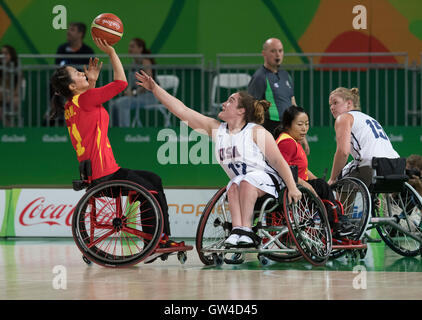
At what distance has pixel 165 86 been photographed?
11.6m

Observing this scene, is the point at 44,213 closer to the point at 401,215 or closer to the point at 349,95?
the point at 349,95

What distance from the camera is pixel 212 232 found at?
21.3ft

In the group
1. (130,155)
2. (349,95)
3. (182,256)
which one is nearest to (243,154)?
A: (182,256)

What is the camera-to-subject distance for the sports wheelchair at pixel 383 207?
6.68 meters

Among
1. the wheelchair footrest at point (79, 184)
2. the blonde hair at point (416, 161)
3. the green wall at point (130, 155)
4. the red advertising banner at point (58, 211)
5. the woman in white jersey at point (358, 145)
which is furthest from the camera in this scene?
the green wall at point (130, 155)

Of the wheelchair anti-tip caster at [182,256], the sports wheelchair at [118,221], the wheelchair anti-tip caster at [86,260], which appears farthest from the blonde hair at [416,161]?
the wheelchair anti-tip caster at [86,260]

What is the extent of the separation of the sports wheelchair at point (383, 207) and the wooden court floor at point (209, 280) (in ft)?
0.55

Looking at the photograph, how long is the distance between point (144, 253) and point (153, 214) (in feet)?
1.00

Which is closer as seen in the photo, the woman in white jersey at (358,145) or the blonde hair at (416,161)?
the woman in white jersey at (358,145)

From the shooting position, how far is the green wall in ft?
35.9

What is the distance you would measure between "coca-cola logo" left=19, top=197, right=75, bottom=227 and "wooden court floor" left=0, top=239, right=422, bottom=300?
7.56 feet

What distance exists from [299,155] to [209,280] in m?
1.75

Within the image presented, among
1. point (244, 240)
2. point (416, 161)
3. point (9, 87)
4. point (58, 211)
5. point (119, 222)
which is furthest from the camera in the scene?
point (9, 87)

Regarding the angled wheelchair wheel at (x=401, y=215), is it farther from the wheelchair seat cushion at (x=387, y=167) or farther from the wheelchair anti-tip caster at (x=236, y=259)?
the wheelchair anti-tip caster at (x=236, y=259)
